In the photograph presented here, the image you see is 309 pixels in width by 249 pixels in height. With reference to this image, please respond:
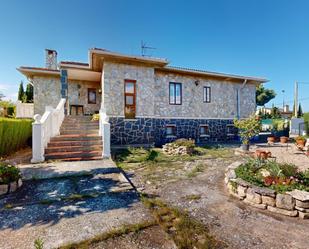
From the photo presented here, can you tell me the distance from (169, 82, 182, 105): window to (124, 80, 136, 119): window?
9.21 feet

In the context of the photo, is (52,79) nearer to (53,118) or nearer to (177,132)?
(53,118)

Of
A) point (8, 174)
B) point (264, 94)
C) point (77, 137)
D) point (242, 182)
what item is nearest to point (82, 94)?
point (77, 137)

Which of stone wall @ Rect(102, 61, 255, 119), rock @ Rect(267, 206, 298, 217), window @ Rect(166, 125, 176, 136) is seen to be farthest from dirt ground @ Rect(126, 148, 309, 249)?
window @ Rect(166, 125, 176, 136)

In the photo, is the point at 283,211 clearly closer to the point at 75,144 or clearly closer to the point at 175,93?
the point at 75,144

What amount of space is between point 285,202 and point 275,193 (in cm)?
20

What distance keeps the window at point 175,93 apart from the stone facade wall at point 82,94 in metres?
5.56

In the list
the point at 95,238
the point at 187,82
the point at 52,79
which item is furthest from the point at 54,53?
the point at 95,238

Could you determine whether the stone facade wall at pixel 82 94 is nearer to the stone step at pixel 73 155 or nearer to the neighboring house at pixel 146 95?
the neighboring house at pixel 146 95

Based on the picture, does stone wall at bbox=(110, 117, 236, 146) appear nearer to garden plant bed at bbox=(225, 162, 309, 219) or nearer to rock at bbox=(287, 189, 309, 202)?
garden plant bed at bbox=(225, 162, 309, 219)

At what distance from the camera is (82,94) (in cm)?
1238

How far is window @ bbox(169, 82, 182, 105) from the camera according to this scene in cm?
1138

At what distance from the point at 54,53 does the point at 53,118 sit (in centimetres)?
850

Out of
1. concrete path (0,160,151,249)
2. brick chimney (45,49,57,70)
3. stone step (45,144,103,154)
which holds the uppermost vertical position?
brick chimney (45,49,57,70)

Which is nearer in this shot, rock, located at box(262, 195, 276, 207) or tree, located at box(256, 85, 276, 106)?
rock, located at box(262, 195, 276, 207)
